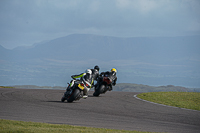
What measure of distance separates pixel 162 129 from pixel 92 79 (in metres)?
9.40

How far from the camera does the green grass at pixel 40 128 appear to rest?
29.7 feet

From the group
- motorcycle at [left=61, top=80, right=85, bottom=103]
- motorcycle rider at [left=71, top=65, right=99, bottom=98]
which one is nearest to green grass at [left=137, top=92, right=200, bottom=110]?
motorcycle rider at [left=71, top=65, right=99, bottom=98]

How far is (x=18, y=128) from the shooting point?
929 centimetres

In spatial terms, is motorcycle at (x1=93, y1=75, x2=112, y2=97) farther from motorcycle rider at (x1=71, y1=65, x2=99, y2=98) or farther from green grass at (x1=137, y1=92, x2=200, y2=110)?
motorcycle rider at (x1=71, y1=65, x2=99, y2=98)

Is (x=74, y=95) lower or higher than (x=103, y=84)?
lower

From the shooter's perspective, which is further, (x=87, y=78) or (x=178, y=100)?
(x=178, y=100)

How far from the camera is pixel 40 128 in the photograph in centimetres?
942

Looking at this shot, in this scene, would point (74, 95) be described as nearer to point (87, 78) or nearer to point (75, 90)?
point (75, 90)

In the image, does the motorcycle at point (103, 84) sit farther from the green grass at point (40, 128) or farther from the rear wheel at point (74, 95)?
the green grass at point (40, 128)

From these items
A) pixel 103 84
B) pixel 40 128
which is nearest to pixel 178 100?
pixel 103 84

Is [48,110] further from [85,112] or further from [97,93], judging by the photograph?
[97,93]

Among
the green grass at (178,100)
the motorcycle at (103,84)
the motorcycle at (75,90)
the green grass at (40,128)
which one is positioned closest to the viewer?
the green grass at (40,128)

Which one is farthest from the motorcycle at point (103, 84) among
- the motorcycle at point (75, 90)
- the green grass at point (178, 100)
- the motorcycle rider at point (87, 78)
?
the motorcycle at point (75, 90)

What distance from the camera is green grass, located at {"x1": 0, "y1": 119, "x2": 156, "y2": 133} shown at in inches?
356
